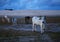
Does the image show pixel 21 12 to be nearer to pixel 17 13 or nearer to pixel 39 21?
pixel 17 13

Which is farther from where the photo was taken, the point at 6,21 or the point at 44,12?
the point at 6,21

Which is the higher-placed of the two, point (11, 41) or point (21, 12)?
point (21, 12)

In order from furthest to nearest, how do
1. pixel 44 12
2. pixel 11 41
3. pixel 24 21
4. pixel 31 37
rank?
1. pixel 24 21
2. pixel 44 12
3. pixel 31 37
4. pixel 11 41

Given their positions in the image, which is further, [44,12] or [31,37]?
[44,12]

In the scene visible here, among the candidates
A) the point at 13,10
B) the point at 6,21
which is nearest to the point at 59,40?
the point at 13,10

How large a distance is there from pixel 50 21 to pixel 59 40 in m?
1.11

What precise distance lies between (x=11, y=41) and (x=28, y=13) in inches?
18.9

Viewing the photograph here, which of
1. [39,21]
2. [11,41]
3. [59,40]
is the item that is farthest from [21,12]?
[59,40]

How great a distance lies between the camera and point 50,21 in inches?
106

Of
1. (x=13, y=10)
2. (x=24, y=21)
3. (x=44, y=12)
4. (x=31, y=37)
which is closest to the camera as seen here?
(x=31, y=37)

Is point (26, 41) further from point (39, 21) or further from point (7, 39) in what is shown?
point (39, 21)

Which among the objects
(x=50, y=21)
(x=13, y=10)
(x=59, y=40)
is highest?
(x=13, y=10)

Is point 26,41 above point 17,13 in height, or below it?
below

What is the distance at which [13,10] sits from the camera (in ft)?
6.54
